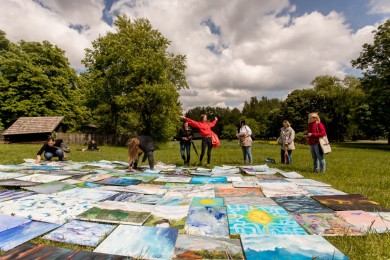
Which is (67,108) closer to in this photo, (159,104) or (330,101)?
(159,104)

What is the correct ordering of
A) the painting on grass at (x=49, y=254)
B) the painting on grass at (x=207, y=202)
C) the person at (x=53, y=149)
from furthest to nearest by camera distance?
the person at (x=53, y=149)
the painting on grass at (x=207, y=202)
the painting on grass at (x=49, y=254)

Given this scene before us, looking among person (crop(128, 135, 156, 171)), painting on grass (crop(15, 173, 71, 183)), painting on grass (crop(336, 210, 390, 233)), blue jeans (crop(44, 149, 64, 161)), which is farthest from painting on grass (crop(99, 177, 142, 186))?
blue jeans (crop(44, 149, 64, 161))

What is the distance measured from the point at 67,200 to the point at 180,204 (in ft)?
6.24

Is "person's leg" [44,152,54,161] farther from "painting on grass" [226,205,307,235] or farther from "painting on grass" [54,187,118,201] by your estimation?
"painting on grass" [226,205,307,235]

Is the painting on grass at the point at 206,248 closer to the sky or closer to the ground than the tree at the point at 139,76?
closer to the ground

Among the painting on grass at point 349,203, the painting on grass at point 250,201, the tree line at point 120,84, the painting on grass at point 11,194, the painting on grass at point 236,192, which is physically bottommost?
the painting on grass at point 236,192

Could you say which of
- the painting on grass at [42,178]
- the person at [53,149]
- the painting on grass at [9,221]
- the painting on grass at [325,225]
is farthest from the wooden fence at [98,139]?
the painting on grass at [325,225]

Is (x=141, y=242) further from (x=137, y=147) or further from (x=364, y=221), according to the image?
(x=137, y=147)

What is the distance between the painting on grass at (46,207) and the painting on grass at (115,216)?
17 cm

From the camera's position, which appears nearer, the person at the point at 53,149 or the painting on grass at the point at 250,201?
the painting on grass at the point at 250,201

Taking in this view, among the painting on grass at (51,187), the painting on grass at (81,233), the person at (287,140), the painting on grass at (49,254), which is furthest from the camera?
the person at (287,140)

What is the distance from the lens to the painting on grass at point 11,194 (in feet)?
13.5

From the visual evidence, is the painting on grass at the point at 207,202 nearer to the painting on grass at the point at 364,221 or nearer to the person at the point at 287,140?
the painting on grass at the point at 364,221

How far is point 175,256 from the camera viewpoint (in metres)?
2.32
